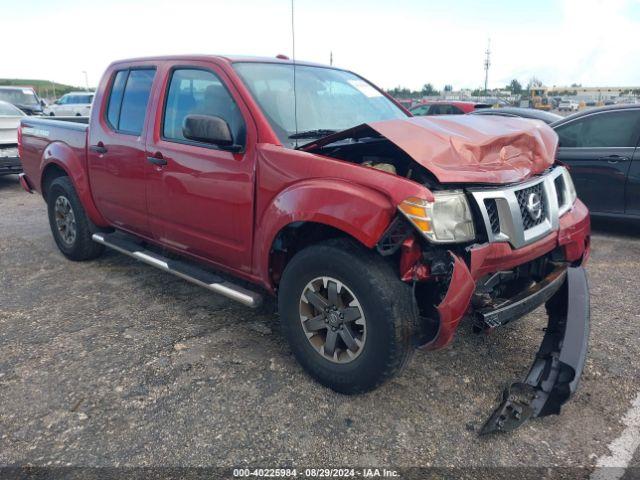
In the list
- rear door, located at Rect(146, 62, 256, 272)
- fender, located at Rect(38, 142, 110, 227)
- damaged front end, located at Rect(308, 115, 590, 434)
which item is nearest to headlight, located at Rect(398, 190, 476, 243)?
damaged front end, located at Rect(308, 115, 590, 434)

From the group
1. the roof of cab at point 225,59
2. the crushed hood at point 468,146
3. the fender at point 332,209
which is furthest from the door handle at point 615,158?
the fender at point 332,209

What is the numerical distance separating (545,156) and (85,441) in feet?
9.15

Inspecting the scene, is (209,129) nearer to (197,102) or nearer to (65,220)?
Result: (197,102)

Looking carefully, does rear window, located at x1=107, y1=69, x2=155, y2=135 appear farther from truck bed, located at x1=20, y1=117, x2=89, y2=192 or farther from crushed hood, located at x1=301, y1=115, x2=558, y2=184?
crushed hood, located at x1=301, y1=115, x2=558, y2=184

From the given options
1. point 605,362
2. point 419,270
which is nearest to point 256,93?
point 419,270

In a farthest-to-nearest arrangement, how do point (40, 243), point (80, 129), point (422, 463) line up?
point (40, 243)
point (80, 129)
point (422, 463)

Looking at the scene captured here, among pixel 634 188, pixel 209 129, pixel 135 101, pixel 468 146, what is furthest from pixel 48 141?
pixel 634 188

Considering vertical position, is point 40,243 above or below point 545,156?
below

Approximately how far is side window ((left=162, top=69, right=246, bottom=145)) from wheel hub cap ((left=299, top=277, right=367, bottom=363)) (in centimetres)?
105

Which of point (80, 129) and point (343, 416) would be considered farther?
point (80, 129)

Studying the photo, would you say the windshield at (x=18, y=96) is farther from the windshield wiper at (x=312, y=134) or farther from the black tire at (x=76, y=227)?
the windshield wiper at (x=312, y=134)

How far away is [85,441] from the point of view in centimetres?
242

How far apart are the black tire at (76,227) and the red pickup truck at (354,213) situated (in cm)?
93

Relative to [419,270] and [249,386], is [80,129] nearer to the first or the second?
[249,386]
